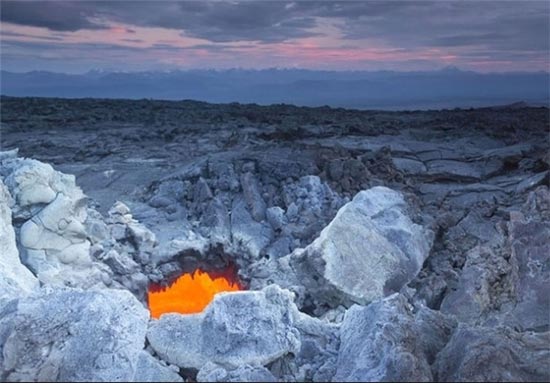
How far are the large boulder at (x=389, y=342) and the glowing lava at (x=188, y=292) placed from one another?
16.6ft

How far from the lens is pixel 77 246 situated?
33.9 ft

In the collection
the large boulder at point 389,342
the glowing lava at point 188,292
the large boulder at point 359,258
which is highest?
the large boulder at point 389,342

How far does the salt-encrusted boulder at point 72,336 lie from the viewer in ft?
16.6

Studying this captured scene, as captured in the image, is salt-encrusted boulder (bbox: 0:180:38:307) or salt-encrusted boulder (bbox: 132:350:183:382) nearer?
salt-encrusted boulder (bbox: 132:350:183:382)

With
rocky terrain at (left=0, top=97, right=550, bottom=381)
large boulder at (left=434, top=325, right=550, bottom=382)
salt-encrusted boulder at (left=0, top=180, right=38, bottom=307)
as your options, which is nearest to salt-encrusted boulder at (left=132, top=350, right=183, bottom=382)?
rocky terrain at (left=0, top=97, right=550, bottom=381)

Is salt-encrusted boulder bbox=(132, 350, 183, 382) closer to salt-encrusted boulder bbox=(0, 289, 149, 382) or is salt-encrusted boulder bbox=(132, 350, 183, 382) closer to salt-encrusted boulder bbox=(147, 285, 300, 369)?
salt-encrusted boulder bbox=(0, 289, 149, 382)

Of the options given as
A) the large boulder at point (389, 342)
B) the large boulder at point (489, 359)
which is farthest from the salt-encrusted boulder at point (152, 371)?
the large boulder at point (489, 359)

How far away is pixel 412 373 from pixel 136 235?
323 inches

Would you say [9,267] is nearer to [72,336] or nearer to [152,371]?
[72,336]

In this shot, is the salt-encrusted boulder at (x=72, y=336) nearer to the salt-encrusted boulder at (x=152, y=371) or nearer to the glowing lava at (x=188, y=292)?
the salt-encrusted boulder at (x=152, y=371)

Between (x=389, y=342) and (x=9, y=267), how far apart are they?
6352 millimetres

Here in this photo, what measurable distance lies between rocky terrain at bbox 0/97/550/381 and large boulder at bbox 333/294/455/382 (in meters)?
0.02

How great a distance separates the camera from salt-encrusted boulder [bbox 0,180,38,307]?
748 centimetres

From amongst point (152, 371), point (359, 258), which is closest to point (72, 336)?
point (152, 371)
